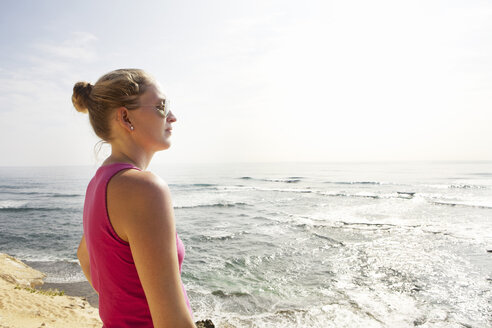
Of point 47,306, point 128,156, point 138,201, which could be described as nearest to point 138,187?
point 138,201

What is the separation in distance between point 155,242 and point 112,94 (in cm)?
67

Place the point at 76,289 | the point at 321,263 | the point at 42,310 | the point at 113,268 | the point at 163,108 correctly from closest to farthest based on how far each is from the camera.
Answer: the point at 113,268, the point at 163,108, the point at 42,310, the point at 76,289, the point at 321,263

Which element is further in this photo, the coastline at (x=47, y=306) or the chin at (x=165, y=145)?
the coastline at (x=47, y=306)

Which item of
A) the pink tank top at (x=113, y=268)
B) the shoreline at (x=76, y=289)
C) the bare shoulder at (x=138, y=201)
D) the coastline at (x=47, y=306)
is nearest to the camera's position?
the bare shoulder at (x=138, y=201)

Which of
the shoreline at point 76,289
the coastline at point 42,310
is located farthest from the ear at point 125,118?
the shoreline at point 76,289

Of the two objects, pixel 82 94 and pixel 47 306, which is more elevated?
pixel 82 94

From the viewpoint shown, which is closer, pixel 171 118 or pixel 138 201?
pixel 138 201

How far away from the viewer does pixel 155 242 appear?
→ 871 millimetres

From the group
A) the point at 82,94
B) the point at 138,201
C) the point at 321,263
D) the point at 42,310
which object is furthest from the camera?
the point at 321,263

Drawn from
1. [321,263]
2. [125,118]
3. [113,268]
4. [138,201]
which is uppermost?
[125,118]

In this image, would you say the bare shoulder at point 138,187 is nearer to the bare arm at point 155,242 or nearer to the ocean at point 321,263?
the bare arm at point 155,242

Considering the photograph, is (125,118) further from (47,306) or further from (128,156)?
(47,306)

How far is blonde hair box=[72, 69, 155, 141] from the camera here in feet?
3.87

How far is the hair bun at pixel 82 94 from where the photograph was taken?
1365 mm
